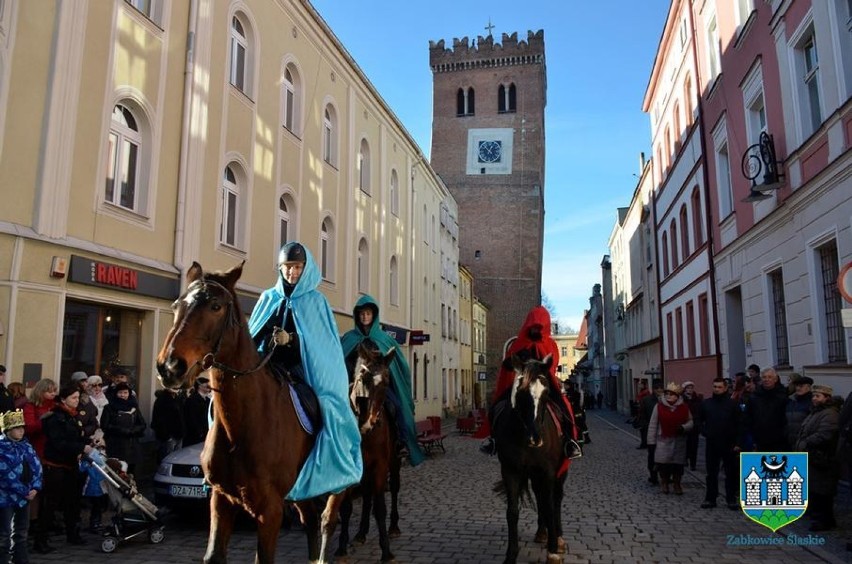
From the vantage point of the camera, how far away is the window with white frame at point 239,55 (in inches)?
596

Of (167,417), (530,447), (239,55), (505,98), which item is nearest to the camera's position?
(530,447)

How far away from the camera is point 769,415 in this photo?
9.59m

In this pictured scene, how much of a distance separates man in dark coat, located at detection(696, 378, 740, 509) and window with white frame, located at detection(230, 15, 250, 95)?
1205 cm

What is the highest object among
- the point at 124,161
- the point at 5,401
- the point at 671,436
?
the point at 124,161

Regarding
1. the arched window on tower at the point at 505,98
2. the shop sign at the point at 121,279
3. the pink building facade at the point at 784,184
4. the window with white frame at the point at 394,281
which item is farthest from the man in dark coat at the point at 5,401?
the arched window on tower at the point at 505,98

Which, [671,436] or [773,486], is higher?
[671,436]

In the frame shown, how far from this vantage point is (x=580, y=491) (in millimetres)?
11883

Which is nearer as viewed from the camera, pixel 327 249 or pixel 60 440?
pixel 60 440

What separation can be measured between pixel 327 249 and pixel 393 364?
1256 centimetres

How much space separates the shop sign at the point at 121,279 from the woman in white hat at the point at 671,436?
9271mm

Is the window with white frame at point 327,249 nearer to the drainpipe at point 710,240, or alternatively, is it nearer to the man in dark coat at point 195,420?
the man in dark coat at point 195,420

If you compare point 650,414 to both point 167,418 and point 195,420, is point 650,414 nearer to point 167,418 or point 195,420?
point 195,420

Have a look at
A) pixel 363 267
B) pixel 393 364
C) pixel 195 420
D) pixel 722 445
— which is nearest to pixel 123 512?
pixel 195 420

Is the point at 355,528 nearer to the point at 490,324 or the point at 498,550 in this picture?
the point at 498,550
